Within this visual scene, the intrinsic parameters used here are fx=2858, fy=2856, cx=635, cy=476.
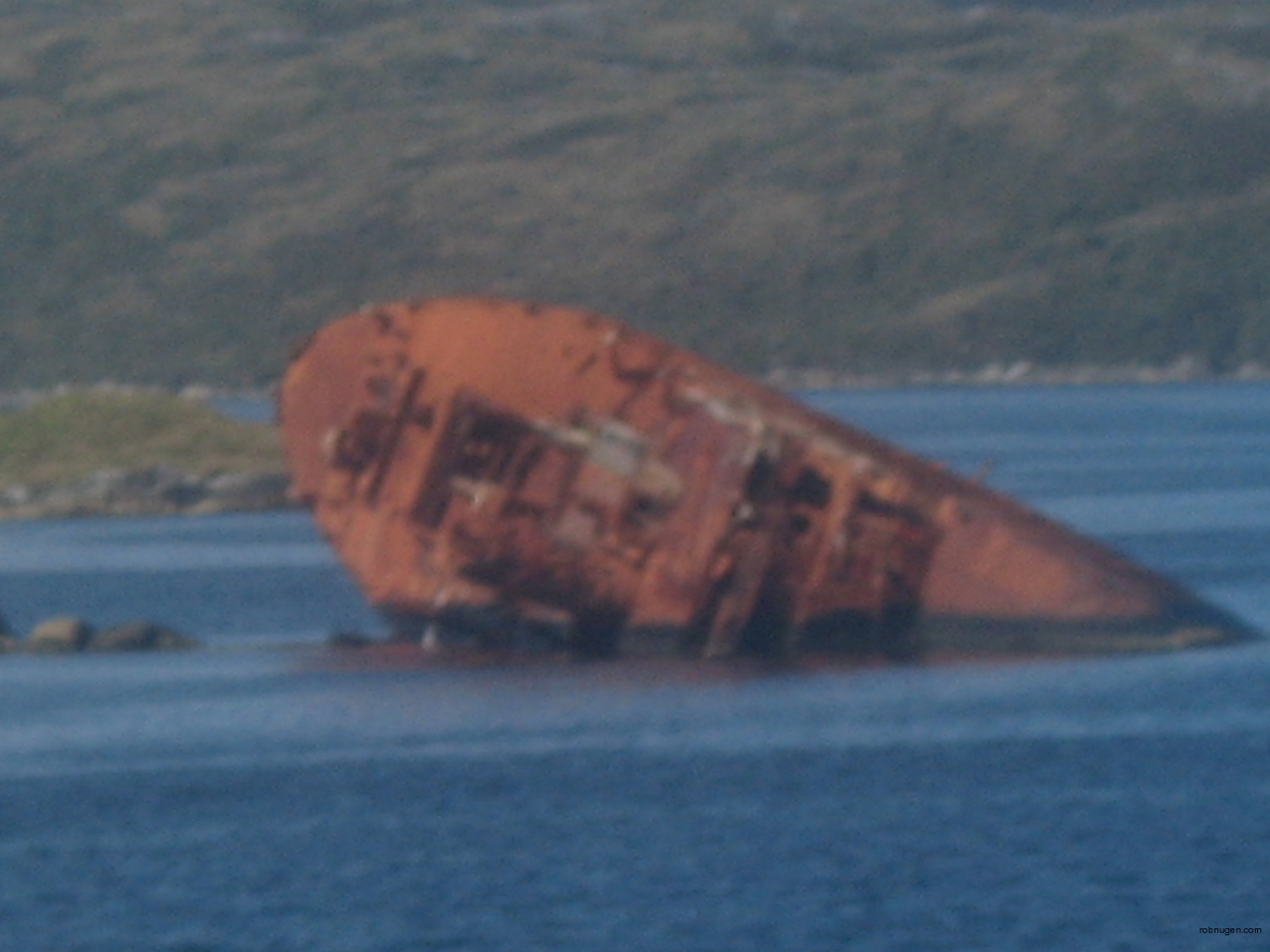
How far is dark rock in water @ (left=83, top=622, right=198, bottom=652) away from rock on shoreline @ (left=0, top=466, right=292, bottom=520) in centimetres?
3670

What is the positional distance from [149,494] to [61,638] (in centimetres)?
3721

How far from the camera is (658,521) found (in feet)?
143

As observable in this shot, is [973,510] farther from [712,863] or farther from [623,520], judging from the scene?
[712,863]

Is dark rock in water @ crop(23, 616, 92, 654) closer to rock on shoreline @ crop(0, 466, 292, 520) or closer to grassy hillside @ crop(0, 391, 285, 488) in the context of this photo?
rock on shoreline @ crop(0, 466, 292, 520)

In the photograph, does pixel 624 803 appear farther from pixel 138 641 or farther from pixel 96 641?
pixel 96 641

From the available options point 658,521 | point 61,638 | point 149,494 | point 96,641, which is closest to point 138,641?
point 96,641

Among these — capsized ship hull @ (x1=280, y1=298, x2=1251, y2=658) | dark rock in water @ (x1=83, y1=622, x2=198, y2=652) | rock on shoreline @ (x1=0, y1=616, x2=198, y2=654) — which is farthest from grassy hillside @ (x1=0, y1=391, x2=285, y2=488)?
capsized ship hull @ (x1=280, y1=298, x2=1251, y2=658)

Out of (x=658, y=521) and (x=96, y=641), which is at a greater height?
(x=658, y=521)

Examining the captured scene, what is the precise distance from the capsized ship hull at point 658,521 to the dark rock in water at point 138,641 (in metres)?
5.50

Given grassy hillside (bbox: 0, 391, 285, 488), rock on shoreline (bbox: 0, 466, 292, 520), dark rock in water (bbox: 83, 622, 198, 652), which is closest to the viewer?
dark rock in water (bbox: 83, 622, 198, 652)

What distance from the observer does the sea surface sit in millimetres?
28297

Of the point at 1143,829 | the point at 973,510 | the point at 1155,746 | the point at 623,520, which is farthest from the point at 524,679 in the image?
the point at 1143,829

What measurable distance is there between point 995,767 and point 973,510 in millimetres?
8527

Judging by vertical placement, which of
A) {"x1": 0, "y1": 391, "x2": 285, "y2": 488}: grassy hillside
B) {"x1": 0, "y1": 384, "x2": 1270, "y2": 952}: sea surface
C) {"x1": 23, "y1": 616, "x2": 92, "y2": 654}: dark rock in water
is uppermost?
{"x1": 0, "y1": 384, "x2": 1270, "y2": 952}: sea surface
